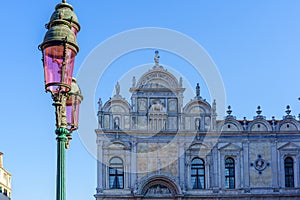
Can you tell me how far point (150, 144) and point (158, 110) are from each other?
6.22ft

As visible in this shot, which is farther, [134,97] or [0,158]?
[0,158]

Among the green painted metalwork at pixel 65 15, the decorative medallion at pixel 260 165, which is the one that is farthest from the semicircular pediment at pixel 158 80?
the green painted metalwork at pixel 65 15

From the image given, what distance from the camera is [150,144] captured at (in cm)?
3167

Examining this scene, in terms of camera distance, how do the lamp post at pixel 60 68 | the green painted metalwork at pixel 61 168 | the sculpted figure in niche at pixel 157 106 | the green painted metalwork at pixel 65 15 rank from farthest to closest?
1. the sculpted figure in niche at pixel 157 106
2. the green painted metalwork at pixel 65 15
3. the lamp post at pixel 60 68
4. the green painted metalwork at pixel 61 168

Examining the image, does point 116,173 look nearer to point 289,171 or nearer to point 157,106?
point 157,106

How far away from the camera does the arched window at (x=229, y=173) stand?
1249 inches

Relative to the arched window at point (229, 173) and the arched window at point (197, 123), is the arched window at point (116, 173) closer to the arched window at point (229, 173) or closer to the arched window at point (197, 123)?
the arched window at point (197, 123)

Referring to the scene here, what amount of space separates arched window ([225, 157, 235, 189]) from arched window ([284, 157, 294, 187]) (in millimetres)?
2834

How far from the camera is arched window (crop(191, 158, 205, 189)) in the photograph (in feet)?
104

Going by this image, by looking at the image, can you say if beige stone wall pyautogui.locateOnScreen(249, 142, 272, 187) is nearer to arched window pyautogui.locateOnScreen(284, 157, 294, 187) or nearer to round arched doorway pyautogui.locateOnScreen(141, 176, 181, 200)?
arched window pyautogui.locateOnScreen(284, 157, 294, 187)

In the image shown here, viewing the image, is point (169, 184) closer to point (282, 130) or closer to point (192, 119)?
point (192, 119)

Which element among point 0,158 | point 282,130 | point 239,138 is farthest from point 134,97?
point 0,158

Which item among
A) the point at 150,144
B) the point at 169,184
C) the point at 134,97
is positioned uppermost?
the point at 134,97

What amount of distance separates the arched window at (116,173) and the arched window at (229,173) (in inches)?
222
